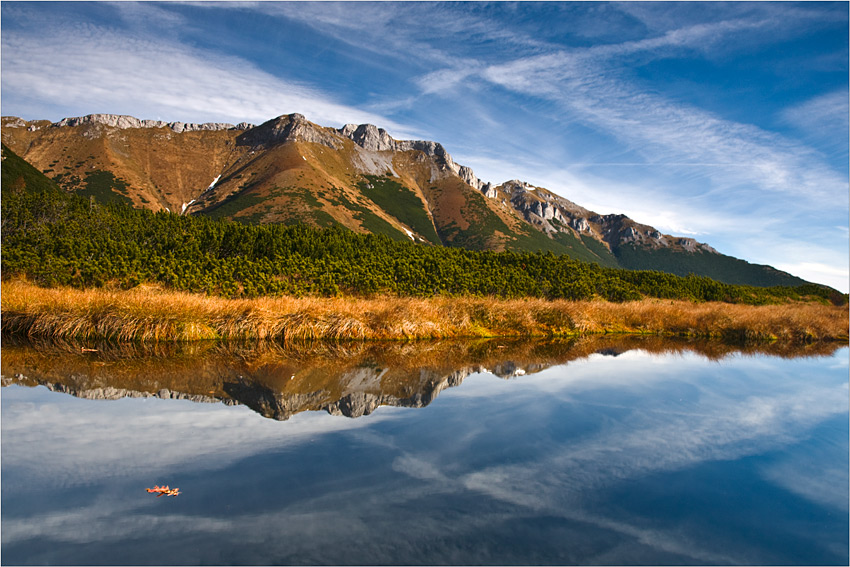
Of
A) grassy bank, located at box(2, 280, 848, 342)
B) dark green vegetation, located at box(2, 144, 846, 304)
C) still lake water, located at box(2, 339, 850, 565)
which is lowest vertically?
still lake water, located at box(2, 339, 850, 565)

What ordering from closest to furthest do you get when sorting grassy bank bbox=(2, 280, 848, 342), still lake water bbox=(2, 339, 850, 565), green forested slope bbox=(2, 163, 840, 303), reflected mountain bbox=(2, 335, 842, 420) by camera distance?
still lake water bbox=(2, 339, 850, 565), reflected mountain bbox=(2, 335, 842, 420), grassy bank bbox=(2, 280, 848, 342), green forested slope bbox=(2, 163, 840, 303)

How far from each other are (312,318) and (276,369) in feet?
16.6

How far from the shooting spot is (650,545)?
4.24m

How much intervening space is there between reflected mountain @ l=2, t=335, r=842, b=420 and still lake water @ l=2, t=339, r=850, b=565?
9 centimetres

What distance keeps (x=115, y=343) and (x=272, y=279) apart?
7009mm

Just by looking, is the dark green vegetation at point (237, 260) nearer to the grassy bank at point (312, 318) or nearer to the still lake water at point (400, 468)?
the grassy bank at point (312, 318)

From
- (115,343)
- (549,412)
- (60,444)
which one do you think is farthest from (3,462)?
(115,343)

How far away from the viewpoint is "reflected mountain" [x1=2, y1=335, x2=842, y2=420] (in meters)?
8.52

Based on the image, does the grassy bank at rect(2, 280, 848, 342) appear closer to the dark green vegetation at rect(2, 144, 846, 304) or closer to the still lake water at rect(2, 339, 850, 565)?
the dark green vegetation at rect(2, 144, 846, 304)

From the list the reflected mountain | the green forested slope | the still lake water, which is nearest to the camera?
the still lake water

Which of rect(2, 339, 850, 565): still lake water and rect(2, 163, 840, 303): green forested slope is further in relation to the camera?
rect(2, 163, 840, 303): green forested slope

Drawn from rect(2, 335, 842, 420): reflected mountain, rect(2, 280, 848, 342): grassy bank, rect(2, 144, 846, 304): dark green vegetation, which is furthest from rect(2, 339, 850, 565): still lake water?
rect(2, 144, 846, 304): dark green vegetation

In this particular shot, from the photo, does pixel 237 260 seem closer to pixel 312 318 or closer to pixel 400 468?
pixel 312 318

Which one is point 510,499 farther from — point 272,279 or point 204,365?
point 272,279
